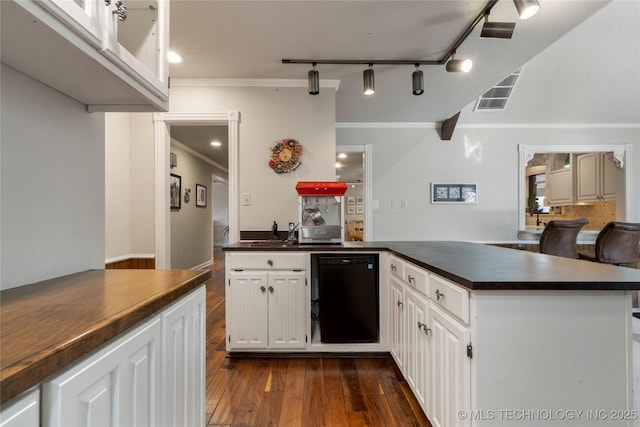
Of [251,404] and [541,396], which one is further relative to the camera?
[251,404]

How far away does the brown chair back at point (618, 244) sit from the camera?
123 inches

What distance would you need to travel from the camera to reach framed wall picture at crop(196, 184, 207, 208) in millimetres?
5923

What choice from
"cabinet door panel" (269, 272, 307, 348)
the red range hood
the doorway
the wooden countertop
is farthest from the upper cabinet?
the doorway

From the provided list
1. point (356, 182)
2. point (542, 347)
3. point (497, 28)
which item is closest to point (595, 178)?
point (497, 28)

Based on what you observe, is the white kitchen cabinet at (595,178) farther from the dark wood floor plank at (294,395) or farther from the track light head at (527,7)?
the dark wood floor plank at (294,395)

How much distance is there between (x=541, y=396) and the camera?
1.02 metres

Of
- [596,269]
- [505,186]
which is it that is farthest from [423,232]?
[596,269]

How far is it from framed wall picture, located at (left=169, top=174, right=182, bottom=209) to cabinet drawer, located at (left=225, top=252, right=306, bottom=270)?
303cm

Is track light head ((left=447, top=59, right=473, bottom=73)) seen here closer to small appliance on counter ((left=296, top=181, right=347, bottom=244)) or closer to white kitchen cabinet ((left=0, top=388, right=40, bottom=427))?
small appliance on counter ((left=296, top=181, right=347, bottom=244))

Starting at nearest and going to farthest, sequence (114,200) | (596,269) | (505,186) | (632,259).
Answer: (596,269)
(114,200)
(632,259)
(505,186)

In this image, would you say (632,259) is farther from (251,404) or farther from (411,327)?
(251,404)

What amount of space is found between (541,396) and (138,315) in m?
1.37

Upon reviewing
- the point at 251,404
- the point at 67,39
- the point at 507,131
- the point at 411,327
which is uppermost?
the point at 507,131

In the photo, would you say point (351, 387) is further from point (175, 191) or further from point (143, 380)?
point (175, 191)
